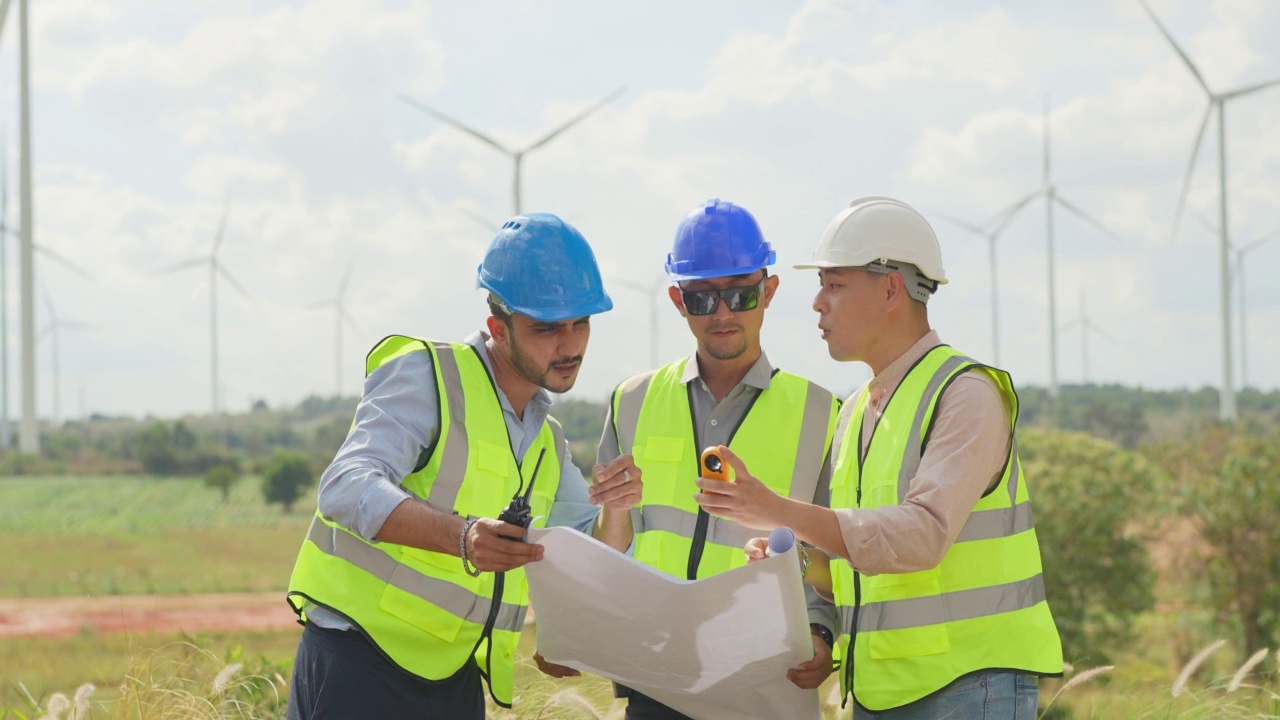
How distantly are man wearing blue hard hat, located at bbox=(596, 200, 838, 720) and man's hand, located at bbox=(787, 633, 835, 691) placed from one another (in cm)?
33

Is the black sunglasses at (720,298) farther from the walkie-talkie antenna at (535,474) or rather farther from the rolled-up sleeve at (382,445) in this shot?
the rolled-up sleeve at (382,445)

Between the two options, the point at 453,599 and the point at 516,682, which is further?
the point at 516,682

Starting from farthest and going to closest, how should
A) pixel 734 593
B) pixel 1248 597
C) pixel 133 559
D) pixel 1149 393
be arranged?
pixel 1149 393
pixel 133 559
pixel 1248 597
pixel 734 593

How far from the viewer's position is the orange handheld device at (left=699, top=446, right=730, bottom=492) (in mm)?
4008

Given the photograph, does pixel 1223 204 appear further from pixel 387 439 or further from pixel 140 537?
pixel 140 537

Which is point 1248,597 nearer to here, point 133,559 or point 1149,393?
point 133,559

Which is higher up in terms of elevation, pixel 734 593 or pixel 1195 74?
pixel 1195 74

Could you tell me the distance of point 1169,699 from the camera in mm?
7867

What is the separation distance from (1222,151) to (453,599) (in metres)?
48.6

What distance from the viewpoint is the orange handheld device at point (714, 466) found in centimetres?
401

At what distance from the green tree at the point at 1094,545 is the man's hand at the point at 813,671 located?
3076 cm

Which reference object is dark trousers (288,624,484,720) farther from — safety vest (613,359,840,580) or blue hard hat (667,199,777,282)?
blue hard hat (667,199,777,282)

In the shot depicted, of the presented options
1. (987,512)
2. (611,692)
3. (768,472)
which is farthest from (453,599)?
(611,692)

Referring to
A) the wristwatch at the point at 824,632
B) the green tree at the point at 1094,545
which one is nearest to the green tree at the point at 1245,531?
the green tree at the point at 1094,545
